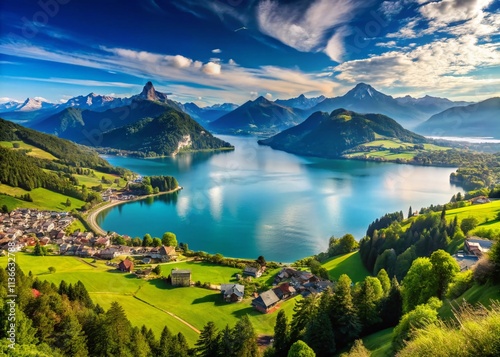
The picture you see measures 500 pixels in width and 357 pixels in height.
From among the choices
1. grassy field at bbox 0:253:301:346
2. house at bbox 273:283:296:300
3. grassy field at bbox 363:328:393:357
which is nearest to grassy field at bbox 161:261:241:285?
grassy field at bbox 0:253:301:346

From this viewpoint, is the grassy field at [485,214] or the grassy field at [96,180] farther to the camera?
the grassy field at [96,180]

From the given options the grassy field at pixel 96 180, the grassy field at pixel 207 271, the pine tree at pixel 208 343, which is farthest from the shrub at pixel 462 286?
the grassy field at pixel 96 180

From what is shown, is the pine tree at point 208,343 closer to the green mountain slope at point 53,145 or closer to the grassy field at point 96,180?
the grassy field at point 96,180

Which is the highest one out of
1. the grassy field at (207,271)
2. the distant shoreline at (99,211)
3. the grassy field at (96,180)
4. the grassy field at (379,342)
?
the grassy field at (379,342)

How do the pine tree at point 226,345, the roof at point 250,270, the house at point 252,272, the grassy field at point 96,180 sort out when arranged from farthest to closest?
the grassy field at point 96,180 → the roof at point 250,270 → the house at point 252,272 → the pine tree at point 226,345

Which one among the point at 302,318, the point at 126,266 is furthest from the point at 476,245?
the point at 126,266

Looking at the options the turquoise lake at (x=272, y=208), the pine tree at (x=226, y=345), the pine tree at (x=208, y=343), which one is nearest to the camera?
the pine tree at (x=226, y=345)

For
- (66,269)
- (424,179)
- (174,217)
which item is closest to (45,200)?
(174,217)
